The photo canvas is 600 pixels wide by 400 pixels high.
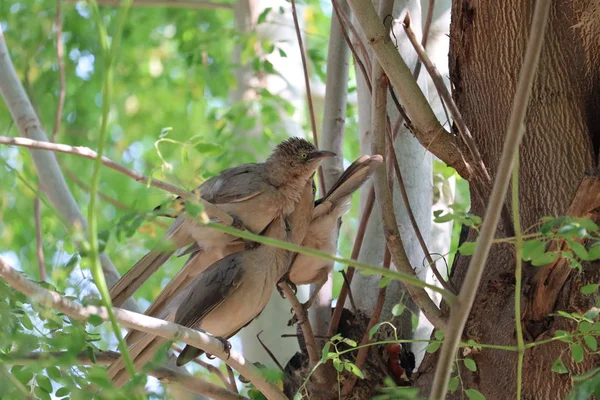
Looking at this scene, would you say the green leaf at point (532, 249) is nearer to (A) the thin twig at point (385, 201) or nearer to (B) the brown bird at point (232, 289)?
(A) the thin twig at point (385, 201)

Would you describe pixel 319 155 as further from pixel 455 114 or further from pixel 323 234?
pixel 455 114

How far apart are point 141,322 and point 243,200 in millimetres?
1492

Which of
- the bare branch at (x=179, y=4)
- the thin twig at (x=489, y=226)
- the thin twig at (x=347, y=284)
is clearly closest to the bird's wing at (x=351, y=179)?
the thin twig at (x=347, y=284)

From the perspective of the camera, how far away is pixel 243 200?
3.61m

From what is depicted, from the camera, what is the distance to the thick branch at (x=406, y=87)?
2584 millimetres

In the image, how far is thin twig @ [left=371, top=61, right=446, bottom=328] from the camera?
261 cm

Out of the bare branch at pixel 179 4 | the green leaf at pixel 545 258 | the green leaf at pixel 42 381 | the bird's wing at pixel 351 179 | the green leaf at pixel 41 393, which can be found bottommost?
the green leaf at pixel 41 393

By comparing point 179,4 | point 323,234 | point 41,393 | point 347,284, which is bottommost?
point 41,393

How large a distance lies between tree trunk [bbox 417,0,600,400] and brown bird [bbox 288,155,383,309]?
2.42ft

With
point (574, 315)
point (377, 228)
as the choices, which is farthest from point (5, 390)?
point (377, 228)

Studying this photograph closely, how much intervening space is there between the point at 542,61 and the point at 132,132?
5.55m

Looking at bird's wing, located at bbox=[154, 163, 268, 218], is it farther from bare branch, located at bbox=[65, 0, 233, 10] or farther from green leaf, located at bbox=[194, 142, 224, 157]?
bare branch, located at bbox=[65, 0, 233, 10]

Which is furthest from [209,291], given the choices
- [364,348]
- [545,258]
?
[545,258]

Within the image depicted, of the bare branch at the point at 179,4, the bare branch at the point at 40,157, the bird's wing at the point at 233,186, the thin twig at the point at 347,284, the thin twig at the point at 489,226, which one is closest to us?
the thin twig at the point at 489,226
